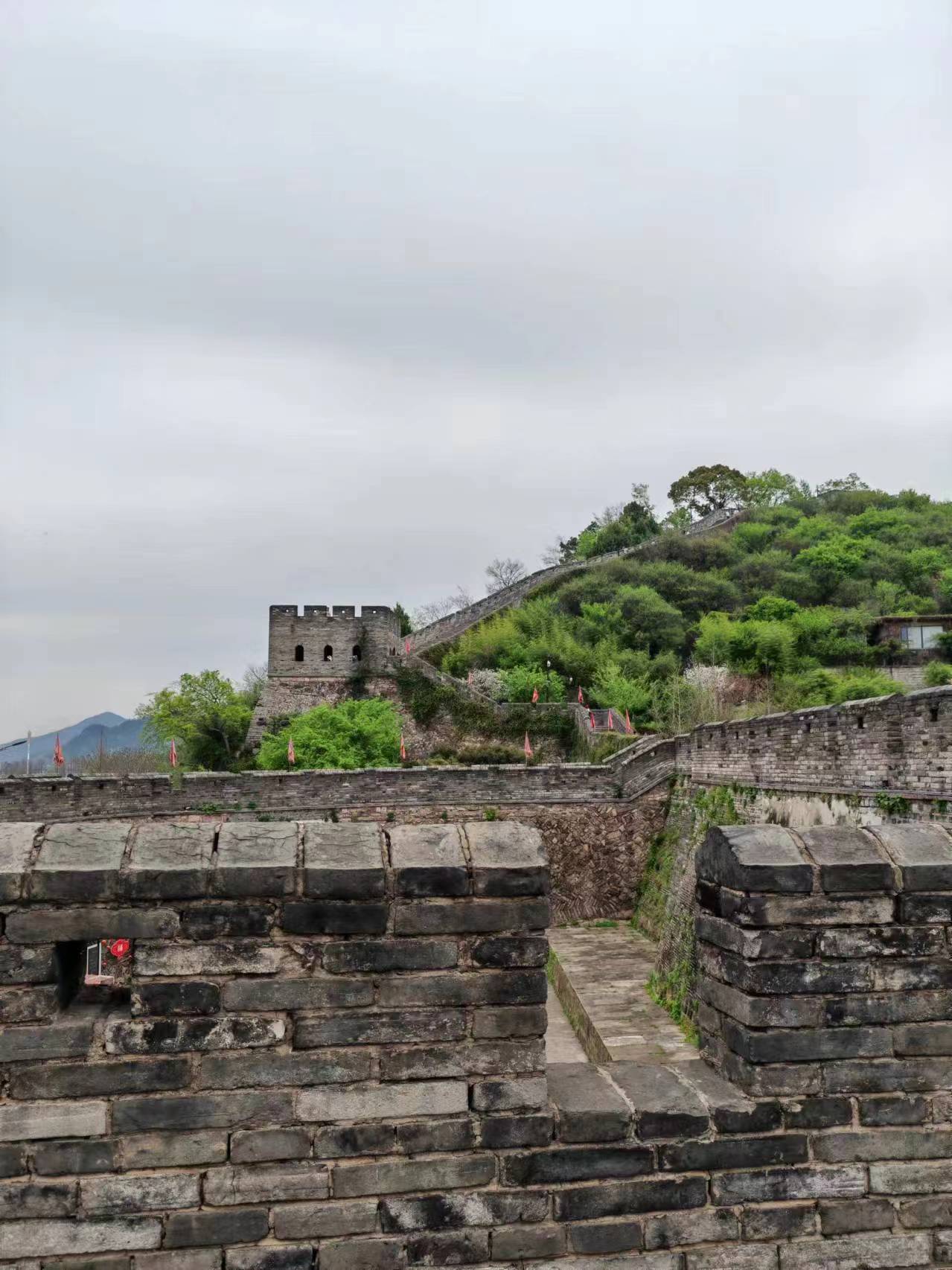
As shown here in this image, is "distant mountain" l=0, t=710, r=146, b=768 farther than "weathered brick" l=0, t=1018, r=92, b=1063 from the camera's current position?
Yes

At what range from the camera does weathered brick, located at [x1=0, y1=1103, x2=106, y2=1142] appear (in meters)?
2.80

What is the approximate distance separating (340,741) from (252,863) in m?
26.4

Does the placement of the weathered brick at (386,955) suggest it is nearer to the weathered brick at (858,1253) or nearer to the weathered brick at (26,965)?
the weathered brick at (26,965)

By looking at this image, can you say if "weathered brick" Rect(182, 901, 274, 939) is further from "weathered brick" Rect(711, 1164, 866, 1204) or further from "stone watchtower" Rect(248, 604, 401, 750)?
Result: "stone watchtower" Rect(248, 604, 401, 750)

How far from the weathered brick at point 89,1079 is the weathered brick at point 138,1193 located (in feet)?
0.90

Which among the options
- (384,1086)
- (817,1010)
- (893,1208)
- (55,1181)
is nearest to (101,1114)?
(55,1181)

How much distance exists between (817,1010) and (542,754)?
29972mm

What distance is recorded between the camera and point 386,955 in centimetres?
296

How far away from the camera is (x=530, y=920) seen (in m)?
3.02

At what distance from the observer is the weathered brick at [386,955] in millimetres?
2955

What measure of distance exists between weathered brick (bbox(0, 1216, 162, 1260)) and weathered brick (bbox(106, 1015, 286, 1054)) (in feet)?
1.76

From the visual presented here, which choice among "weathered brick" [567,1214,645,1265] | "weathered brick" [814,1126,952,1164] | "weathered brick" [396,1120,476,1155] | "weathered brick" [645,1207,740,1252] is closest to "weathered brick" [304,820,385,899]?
"weathered brick" [396,1120,476,1155]

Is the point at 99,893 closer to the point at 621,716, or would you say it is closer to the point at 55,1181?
the point at 55,1181

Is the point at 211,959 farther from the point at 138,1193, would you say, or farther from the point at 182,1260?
the point at 182,1260
